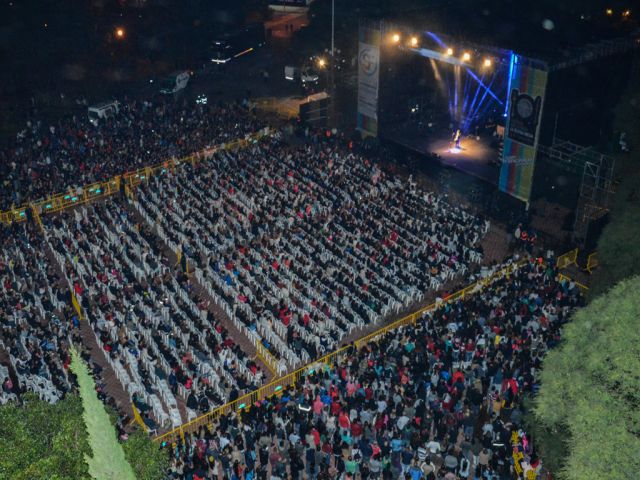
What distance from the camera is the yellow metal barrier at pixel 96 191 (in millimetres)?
29922

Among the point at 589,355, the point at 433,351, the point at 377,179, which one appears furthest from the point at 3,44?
the point at 589,355

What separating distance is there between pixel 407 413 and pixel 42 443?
9.90m

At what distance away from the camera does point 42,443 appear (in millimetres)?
10656

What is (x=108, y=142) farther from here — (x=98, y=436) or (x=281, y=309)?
(x=98, y=436)

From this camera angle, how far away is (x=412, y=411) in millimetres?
18047

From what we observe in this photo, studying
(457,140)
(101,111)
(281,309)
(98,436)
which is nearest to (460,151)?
(457,140)

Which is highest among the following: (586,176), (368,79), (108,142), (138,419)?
(368,79)

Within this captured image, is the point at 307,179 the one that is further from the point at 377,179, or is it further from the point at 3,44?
the point at 3,44

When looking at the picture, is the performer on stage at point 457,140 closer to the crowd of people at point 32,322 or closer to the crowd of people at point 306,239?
the crowd of people at point 306,239

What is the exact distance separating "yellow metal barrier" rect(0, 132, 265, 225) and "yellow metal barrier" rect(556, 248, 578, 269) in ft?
57.9

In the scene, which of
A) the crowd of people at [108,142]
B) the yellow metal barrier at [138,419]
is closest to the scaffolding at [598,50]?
the crowd of people at [108,142]

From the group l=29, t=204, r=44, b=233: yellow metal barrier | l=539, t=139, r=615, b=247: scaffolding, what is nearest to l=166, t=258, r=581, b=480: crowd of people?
l=539, t=139, r=615, b=247: scaffolding

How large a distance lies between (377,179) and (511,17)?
1125cm

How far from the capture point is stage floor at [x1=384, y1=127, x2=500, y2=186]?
113 ft
